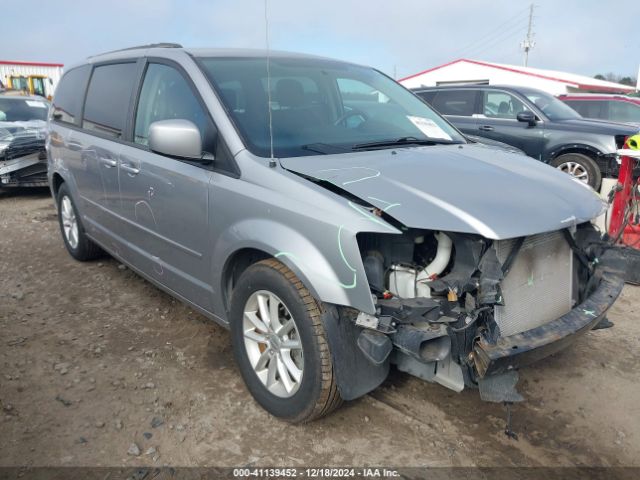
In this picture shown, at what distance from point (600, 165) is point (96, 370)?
7.32 metres

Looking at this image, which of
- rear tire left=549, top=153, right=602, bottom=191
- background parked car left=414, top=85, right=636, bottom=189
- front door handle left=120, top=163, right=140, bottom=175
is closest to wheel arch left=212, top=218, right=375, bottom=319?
front door handle left=120, top=163, right=140, bottom=175

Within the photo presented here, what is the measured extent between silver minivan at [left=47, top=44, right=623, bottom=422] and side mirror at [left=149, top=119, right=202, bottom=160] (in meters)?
0.01

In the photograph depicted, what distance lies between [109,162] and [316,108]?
Answer: 1.63m

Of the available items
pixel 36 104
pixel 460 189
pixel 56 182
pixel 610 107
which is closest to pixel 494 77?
pixel 610 107

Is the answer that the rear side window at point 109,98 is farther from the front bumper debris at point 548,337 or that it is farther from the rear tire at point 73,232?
the front bumper debris at point 548,337

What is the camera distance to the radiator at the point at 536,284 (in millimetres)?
2340

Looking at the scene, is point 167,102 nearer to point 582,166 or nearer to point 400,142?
point 400,142

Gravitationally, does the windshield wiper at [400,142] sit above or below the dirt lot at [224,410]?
above

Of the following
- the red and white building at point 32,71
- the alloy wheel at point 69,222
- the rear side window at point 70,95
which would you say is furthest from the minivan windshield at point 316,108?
the red and white building at point 32,71

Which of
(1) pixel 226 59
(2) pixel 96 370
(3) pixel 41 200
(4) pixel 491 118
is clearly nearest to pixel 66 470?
(2) pixel 96 370

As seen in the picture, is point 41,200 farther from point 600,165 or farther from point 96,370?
point 600,165

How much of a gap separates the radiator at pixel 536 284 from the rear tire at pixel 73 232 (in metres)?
3.83

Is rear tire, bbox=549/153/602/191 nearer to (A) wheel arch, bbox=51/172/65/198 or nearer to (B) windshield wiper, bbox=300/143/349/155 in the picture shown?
(B) windshield wiper, bbox=300/143/349/155

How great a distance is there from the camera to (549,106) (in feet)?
27.4
